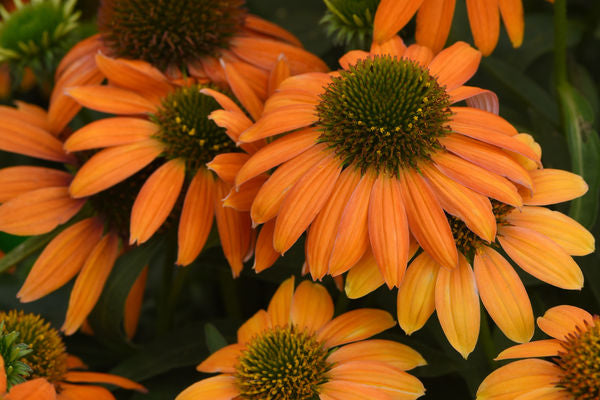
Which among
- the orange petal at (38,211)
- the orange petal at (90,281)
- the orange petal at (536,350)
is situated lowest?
the orange petal at (90,281)

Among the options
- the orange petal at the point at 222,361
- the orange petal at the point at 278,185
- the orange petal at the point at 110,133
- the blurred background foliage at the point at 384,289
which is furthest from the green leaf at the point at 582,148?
the orange petal at the point at 110,133

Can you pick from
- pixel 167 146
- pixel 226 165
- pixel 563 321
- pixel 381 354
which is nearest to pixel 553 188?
pixel 563 321

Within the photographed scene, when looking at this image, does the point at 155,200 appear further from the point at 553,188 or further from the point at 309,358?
the point at 553,188

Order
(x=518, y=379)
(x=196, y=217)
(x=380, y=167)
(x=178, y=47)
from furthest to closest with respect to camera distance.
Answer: (x=178, y=47) < (x=196, y=217) < (x=380, y=167) < (x=518, y=379)

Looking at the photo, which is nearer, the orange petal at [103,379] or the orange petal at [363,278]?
the orange petal at [363,278]

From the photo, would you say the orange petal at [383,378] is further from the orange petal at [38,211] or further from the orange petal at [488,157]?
the orange petal at [38,211]
